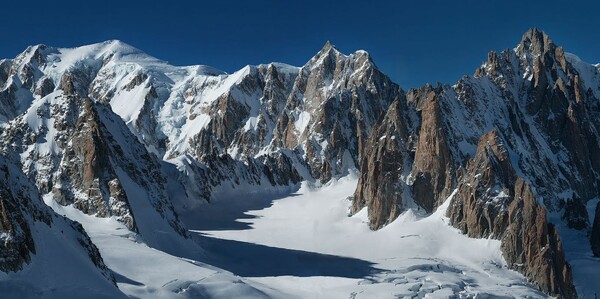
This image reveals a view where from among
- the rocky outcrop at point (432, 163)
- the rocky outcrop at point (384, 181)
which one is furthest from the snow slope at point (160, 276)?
the rocky outcrop at point (432, 163)

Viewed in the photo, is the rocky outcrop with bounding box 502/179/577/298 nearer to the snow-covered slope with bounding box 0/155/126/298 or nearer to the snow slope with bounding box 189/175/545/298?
the snow slope with bounding box 189/175/545/298

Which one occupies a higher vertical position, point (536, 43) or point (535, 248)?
point (536, 43)

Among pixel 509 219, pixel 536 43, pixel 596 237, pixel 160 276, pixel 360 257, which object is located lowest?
pixel 160 276

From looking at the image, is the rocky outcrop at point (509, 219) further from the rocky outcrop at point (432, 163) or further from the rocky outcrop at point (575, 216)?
the rocky outcrop at point (575, 216)

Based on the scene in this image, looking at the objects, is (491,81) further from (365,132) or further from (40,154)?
(40,154)

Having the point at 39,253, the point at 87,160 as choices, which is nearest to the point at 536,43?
the point at 87,160

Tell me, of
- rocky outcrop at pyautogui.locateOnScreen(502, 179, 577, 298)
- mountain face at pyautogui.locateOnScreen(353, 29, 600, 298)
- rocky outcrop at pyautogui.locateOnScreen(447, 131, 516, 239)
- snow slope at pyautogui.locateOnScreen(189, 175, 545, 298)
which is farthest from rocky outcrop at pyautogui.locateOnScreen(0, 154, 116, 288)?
rocky outcrop at pyautogui.locateOnScreen(447, 131, 516, 239)

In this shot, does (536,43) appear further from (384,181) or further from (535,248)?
(535,248)
